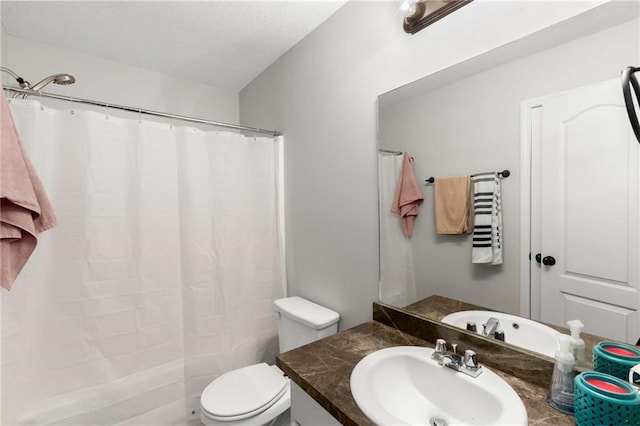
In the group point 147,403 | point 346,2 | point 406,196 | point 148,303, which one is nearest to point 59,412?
point 147,403

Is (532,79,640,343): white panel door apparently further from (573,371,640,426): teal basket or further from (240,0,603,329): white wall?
(240,0,603,329): white wall

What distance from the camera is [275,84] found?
A: 6.59ft

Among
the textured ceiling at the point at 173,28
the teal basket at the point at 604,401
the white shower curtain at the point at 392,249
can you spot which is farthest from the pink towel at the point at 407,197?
the textured ceiling at the point at 173,28

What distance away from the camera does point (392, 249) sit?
1.28 meters

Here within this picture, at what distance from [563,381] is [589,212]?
44 centimetres

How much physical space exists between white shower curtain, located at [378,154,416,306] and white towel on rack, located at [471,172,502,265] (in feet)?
0.91

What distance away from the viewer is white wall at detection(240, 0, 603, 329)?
101 centimetres

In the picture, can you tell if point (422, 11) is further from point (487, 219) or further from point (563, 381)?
point (563, 381)

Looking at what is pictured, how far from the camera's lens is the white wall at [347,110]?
1.01m

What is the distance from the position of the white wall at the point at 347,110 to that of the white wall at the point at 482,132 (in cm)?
11

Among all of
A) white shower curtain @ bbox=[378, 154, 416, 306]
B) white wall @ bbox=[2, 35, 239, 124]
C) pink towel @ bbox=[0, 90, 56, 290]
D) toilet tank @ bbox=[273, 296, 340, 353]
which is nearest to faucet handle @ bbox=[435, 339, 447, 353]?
white shower curtain @ bbox=[378, 154, 416, 306]

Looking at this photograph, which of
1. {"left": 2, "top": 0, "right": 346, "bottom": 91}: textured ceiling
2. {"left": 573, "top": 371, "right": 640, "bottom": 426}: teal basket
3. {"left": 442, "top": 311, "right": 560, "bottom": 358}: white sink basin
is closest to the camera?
{"left": 573, "top": 371, "right": 640, "bottom": 426}: teal basket

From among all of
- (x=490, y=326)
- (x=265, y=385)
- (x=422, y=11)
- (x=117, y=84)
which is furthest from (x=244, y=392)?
(x=117, y=84)

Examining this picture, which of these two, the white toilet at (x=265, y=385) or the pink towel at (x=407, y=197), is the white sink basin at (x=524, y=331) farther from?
the white toilet at (x=265, y=385)
